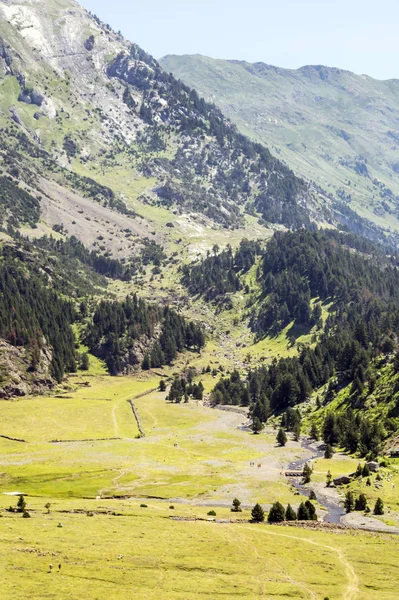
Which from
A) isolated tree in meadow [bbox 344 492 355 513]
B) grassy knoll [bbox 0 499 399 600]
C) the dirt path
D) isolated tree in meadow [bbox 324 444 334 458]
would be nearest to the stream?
isolated tree in meadow [bbox 344 492 355 513]

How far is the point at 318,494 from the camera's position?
127 metres

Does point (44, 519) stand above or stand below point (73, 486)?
above

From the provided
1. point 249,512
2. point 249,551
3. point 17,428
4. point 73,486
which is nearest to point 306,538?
point 249,551

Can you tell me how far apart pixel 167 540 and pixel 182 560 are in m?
8.22

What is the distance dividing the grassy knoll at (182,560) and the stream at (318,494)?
43.1 ft

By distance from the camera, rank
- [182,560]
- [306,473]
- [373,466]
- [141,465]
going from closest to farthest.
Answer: [182,560], [306,473], [373,466], [141,465]

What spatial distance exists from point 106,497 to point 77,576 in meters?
55.5

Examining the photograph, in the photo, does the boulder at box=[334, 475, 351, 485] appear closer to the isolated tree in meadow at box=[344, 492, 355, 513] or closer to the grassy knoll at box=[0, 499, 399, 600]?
the isolated tree in meadow at box=[344, 492, 355, 513]

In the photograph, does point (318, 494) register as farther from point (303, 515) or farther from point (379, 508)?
point (303, 515)

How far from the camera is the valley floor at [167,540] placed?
67.2 meters

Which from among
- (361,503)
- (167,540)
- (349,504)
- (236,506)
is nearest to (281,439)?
(349,504)

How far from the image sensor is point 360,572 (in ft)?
249

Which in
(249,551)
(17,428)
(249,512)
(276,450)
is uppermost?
(249,551)

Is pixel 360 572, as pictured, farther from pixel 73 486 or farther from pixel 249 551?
pixel 73 486
